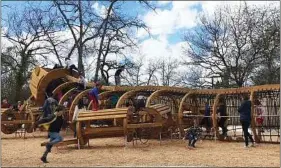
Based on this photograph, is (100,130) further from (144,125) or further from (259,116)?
(259,116)

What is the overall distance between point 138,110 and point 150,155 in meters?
3.00

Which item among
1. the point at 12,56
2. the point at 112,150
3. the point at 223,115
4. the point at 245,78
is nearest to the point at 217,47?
the point at 245,78

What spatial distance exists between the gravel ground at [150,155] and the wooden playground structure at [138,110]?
73 centimetres

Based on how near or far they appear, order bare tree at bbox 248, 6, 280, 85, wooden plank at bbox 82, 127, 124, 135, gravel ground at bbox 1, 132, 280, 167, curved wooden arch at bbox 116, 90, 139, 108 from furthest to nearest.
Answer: bare tree at bbox 248, 6, 280, 85 < curved wooden arch at bbox 116, 90, 139, 108 < wooden plank at bbox 82, 127, 124, 135 < gravel ground at bbox 1, 132, 280, 167

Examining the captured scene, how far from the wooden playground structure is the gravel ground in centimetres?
73

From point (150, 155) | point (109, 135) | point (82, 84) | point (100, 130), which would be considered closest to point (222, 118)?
point (109, 135)

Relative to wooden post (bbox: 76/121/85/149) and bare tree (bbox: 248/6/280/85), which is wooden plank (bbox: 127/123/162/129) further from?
bare tree (bbox: 248/6/280/85)

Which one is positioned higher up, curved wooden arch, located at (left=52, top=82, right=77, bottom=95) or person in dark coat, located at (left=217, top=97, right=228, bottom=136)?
curved wooden arch, located at (left=52, top=82, right=77, bottom=95)

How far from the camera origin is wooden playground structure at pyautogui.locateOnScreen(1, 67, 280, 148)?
Answer: 579 inches

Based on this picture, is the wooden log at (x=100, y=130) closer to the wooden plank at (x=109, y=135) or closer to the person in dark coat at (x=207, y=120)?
the wooden plank at (x=109, y=135)

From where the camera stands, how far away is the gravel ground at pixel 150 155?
428 inches

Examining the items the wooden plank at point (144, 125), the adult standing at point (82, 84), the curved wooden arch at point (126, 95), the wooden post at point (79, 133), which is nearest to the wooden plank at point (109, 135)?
the wooden post at point (79, 133)

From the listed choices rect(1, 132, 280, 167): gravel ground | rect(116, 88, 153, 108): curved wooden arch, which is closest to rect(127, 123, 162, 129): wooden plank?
rect(1, 132, 280, 167): gravel ground

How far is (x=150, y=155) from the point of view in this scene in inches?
492
